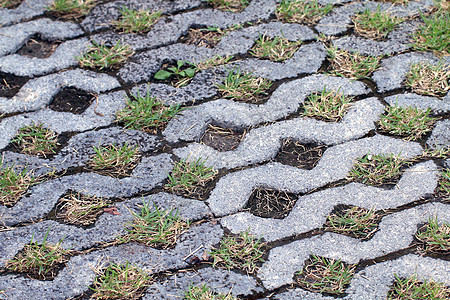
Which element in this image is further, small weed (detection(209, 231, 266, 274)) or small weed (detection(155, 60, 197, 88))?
small weed (detection(155, 60, 197, 88))

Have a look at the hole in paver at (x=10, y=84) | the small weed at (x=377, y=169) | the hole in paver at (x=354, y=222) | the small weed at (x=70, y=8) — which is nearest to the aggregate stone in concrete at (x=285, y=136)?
the small weed at (x=377, y=169)

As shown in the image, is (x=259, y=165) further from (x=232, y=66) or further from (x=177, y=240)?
(x=232, y=66)

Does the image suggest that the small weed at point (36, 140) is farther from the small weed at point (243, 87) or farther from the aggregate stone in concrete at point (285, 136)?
the small weed at point (243, 87)

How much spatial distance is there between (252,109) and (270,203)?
535 millimetres

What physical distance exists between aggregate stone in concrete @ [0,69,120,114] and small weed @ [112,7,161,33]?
397 mm

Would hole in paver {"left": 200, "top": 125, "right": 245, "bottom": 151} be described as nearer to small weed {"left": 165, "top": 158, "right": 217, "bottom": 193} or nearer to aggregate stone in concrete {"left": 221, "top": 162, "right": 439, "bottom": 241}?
small weed {"left": 165, "top": 158, "right": 217, "bottom": 193}

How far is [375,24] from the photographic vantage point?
2770 millimetres

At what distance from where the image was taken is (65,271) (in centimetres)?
181

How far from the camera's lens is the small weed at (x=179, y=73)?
253cm

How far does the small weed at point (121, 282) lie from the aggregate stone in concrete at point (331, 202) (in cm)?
38

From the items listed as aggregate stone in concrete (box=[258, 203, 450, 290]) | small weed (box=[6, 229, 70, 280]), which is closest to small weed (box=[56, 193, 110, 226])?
small weed (box=[6, 229, 70, 280])

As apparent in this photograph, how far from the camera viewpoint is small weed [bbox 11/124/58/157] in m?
2.22

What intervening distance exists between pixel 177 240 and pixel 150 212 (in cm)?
17

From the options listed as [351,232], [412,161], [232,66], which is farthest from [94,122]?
[412,161]
